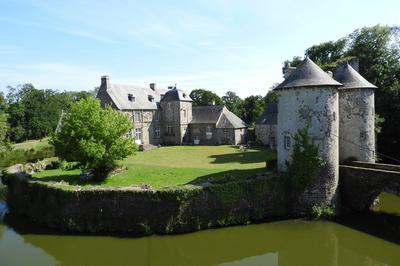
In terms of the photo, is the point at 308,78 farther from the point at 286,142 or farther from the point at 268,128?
the point at 268,128

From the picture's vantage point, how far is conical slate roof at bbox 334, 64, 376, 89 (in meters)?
19.4

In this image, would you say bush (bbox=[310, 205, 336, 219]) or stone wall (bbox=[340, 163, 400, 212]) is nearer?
stone wall (bbox=[340, 163, 400, 212])

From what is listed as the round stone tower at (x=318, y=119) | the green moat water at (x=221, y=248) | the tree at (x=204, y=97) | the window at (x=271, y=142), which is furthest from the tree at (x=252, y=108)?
the green moat water at (x=221, y=248)

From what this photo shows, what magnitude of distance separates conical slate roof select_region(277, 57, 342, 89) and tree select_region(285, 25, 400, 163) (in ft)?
31.1

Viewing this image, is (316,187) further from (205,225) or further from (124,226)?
(124,226)

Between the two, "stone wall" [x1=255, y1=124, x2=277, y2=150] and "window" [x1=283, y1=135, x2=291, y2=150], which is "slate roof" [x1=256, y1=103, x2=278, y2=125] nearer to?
"stone wall" [x1=255, y1=124, x2=277, y2=150]

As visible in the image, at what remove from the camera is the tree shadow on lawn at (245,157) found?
25.8 metres

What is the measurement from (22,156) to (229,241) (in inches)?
1216

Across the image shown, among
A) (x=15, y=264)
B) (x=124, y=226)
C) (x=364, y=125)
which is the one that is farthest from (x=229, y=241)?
(x=364, y=125)

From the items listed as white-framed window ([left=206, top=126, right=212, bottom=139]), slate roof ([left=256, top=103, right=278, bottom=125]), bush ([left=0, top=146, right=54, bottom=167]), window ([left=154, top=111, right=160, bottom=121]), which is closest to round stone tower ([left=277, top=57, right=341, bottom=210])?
slate roof ([left=256, top=103, right=278, bottom=125])

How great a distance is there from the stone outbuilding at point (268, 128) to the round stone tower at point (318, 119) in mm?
15143

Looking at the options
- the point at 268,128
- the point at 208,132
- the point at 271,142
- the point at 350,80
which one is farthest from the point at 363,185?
the point at 208,132

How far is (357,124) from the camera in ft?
64.2

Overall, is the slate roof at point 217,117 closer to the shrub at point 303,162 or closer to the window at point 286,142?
the window at point 286,142
